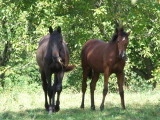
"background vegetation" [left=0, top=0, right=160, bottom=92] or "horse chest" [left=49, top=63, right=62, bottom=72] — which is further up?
"background vegetation" [left=0, top=0, right=160, bottom=92]

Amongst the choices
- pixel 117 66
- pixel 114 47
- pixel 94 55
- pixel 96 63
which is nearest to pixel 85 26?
pixel 94 55

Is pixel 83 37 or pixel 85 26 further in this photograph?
pixel 85 26

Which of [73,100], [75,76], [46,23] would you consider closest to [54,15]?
[46,23]

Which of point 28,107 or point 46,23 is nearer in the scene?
point 28,107

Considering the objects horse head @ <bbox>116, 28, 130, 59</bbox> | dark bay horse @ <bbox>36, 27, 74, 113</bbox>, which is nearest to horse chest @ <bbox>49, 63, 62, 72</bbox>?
dark bay horse @ <bbox>36, 27, 74, 113</bbox>

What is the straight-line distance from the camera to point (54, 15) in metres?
15.8

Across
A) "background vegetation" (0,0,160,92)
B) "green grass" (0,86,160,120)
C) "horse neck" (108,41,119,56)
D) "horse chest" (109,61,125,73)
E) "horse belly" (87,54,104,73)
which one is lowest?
"green grass" (0,86,160,120)

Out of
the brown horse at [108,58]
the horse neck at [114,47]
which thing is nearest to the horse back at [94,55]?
the brown horse at [108,58]

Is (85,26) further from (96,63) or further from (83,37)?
(96,63)

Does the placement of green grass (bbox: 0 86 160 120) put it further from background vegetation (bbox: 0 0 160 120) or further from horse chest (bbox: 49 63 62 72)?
horse chest (bbox: 49 63 62 72)

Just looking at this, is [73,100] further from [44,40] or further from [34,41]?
[34,41]

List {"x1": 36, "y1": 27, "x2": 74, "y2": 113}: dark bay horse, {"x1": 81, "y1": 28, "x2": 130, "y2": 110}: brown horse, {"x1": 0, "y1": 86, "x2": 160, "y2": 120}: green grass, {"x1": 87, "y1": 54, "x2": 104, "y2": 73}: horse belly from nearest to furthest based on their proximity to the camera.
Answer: {"x1": 0, "y1": 86, "x2": 160, "y2": 120}: green grass, {"x1": 36, "y1": 27, "x2": 74, "y2": 113}: dark bay horse, {"x1": 81, "y1": 28, "x2": 130, "y2": 110}: brown horse, {"x1": 87, "y1": 54, "x2": 104, "y2": 73}: horse belly

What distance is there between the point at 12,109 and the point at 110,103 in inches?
110

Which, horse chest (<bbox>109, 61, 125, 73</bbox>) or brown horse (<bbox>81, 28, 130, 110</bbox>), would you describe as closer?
brown horse (<bbox>81, 28, 130, 110</bbox>)
